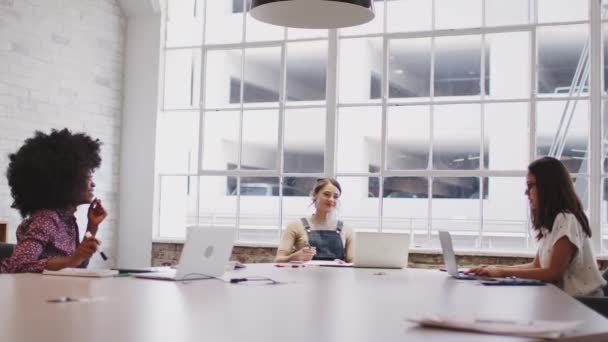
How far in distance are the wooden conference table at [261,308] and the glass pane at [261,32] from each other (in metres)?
4.39

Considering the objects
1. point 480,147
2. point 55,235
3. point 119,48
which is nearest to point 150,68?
point 119,48

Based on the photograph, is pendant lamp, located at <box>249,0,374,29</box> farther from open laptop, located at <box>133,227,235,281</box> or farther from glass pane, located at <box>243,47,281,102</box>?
glass pane, located at <box>243,47,281,102</box>

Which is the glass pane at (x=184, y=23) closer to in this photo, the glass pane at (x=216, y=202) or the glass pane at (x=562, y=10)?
the glass pane at (x=216, y=202)

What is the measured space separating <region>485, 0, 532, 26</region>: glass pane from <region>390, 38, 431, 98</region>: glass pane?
0.56 m

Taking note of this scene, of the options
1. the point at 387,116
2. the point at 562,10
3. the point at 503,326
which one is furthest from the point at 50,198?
the point at 562,10

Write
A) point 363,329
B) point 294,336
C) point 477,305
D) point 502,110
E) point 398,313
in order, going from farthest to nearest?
point 502,110 → point 477,305 → point 398,313 → point 363,329 → point 294,336

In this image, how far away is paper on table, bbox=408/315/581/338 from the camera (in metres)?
1.66

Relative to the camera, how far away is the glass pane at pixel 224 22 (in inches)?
311

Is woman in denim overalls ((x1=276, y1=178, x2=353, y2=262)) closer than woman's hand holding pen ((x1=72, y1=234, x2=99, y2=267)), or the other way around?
woman's hand holding pen ((x1=72, y1=234, x2=99, y2=267))

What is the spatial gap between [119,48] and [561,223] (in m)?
5.08

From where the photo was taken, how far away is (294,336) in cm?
175

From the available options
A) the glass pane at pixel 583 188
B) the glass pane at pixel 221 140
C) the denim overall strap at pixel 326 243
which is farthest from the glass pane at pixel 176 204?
the glass pane at pixel 583 188

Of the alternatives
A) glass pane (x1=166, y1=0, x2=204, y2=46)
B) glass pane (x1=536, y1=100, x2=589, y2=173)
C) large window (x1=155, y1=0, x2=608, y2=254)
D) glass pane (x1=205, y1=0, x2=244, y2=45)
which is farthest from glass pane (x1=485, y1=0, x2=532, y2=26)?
glass pane (x1=166, y1=0, x2=204, y2=46)

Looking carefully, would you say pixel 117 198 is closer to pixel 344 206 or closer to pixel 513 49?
pixel 344 206
